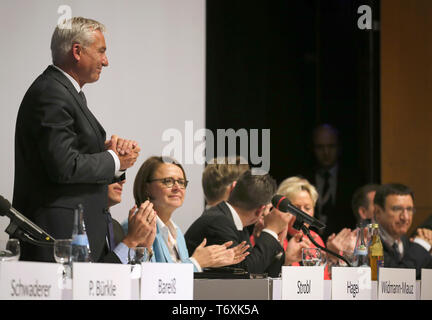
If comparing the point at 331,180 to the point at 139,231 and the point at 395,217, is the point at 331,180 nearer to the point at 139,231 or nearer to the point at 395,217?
the point at 395,217

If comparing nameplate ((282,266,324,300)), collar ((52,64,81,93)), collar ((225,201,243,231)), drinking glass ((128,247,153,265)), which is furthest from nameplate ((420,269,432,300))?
collar ((52,64,81,93))

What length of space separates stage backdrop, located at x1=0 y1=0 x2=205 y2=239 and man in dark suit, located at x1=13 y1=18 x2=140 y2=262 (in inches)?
22.5

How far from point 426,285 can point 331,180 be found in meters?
2.50

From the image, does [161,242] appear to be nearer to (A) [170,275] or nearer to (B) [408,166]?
(A) [170,275]

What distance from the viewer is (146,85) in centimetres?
341

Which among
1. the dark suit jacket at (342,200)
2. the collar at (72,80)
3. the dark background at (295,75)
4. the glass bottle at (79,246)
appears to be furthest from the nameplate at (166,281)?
the dark suit jacket at (342,200)

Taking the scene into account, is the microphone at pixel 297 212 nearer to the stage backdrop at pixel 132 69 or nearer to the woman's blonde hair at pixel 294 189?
the stage backdrop at pixel 132 69

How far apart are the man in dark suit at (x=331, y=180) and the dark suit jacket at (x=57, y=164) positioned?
2.67 m

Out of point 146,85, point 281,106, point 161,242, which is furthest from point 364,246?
point 281,106

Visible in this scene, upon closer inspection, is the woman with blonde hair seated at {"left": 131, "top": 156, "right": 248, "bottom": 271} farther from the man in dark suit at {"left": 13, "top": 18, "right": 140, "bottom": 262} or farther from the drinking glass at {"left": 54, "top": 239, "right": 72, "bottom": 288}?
the drinking glass at {"left": 54, "top": 239, "right": 72, "bottom": 288}

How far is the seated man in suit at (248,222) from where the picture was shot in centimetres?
295

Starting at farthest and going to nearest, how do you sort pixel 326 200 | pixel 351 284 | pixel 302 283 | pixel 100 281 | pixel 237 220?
pixel 326 200 < pixel 237 220 < pixel 351 284 < pixel 302 283 < pixel 100 281

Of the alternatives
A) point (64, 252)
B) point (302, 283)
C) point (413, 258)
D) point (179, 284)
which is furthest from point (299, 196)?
point (64, 252)

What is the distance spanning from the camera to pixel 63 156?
2145mm
